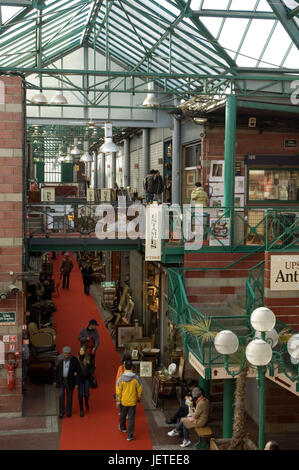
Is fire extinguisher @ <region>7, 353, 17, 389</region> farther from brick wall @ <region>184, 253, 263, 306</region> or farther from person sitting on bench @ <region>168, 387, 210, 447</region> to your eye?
brick wall @ <region>184, 253, 263, 306</region>

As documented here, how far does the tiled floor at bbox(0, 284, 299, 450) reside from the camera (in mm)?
12625

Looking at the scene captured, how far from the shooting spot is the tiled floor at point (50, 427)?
12.6 meters

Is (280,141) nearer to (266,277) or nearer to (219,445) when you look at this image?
(266,277)

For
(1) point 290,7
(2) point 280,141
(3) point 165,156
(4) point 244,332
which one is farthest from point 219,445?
(3) point 165,156

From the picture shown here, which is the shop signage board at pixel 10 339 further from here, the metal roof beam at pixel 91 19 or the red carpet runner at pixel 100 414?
the metal roof beam at pixel 91 19

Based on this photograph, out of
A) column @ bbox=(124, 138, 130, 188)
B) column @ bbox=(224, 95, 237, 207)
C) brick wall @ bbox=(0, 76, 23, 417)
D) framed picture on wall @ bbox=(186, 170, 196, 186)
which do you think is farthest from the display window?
column @ bbox=(124, 138, 130, 188)

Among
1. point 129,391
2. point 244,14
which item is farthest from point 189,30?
point 129,391

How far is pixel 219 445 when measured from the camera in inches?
414

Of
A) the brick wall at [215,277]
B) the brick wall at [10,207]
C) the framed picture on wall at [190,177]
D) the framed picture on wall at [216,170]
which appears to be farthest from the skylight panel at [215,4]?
the framed picture on wall at [190,177]

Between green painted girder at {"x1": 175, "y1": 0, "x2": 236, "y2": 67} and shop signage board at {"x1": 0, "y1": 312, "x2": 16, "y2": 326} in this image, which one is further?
green painted girder at {"x1": 175, "y1": 0, "x2": 236, "y2": 67}

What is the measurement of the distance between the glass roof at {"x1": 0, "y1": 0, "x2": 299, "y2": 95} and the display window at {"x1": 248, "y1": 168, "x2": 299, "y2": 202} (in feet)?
12.0

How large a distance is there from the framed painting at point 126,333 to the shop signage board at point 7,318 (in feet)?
19.4

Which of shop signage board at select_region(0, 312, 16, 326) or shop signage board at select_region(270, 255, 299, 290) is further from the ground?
shop signage board at select_region(270, 255, 299, 290)

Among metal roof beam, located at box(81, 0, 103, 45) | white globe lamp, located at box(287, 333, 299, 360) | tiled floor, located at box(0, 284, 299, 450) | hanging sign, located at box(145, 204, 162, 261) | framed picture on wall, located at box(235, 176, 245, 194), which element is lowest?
tiled floor, located at box(0, 284, 299, 450)
